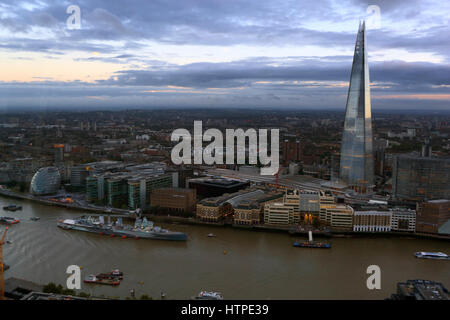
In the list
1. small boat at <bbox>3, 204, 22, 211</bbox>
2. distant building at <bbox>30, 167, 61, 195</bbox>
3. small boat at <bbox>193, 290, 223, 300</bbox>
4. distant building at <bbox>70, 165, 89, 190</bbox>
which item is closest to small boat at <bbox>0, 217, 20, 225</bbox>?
small boat at <bbox>3, 204, 22, 211</bbox>

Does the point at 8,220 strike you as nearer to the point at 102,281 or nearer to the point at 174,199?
the point at 174,199

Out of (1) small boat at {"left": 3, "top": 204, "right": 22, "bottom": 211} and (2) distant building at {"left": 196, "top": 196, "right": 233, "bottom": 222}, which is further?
(1) small boat at {"left": 3, "top": 204, "right": 22, "bottom": 211}

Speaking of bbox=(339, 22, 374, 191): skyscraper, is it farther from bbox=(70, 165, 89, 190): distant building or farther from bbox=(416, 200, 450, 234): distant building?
bbox=(70, 165, 89, 190): distant building

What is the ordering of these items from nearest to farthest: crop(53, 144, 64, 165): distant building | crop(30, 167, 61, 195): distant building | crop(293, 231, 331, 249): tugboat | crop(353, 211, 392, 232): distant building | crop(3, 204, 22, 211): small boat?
crop(293, 231, 331, 249): tugboat
crop(353, 211, 392, 232): distant building
crop(3, 204, 22, 211): small boat
crop(30, 167, 61, 195): distant building
crop(53, 144, 64, 165): distant building

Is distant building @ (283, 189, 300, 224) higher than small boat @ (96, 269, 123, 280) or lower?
higher
